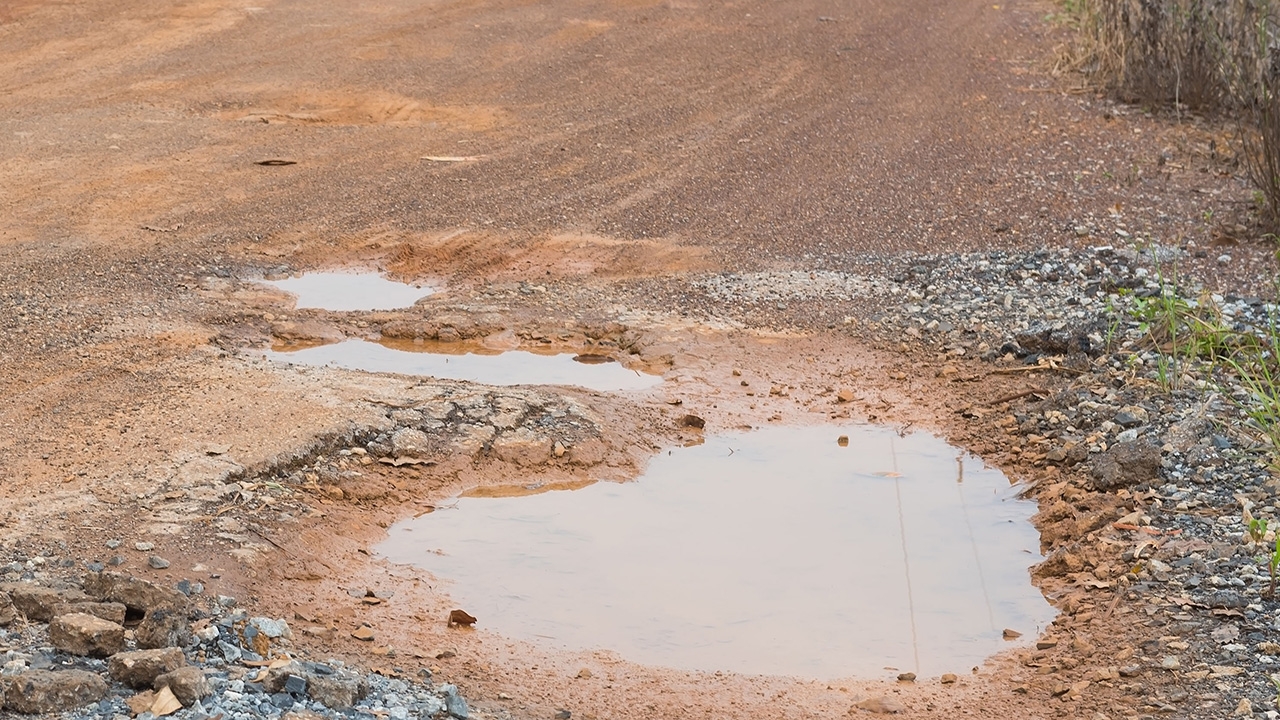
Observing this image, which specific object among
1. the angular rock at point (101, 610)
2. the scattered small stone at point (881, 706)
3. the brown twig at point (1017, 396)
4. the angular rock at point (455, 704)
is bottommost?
the brown twig at point (1017, 396)

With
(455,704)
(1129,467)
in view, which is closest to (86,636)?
(455,704)

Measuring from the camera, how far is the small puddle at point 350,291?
19.9 feet

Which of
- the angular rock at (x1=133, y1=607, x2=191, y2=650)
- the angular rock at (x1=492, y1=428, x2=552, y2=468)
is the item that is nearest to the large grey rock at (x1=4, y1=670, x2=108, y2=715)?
the angular rock at (x1=133, y1=607, x2=191, y2=650)

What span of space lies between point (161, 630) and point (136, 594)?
0.56 ft

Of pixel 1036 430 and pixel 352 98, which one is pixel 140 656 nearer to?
pixel 1036 430

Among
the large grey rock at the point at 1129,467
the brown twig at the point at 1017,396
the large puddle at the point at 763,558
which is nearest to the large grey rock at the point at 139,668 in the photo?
the large puddle at the point at 763,558

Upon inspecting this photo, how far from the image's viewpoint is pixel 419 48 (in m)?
10.0

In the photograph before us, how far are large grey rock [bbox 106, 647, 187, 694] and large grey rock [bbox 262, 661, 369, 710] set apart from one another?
21 centimetres

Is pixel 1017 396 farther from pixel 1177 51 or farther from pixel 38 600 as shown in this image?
pixel 1177 51

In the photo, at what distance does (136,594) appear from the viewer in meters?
3.21

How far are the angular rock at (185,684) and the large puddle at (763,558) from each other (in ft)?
3.57

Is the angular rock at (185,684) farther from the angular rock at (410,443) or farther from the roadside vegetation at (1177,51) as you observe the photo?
the roadside vegetation at (1177,51)

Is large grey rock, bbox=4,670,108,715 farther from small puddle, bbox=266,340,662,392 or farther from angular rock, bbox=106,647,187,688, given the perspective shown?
small puddle, bbox=266,340,662,392

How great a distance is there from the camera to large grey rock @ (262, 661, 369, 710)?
297cm
